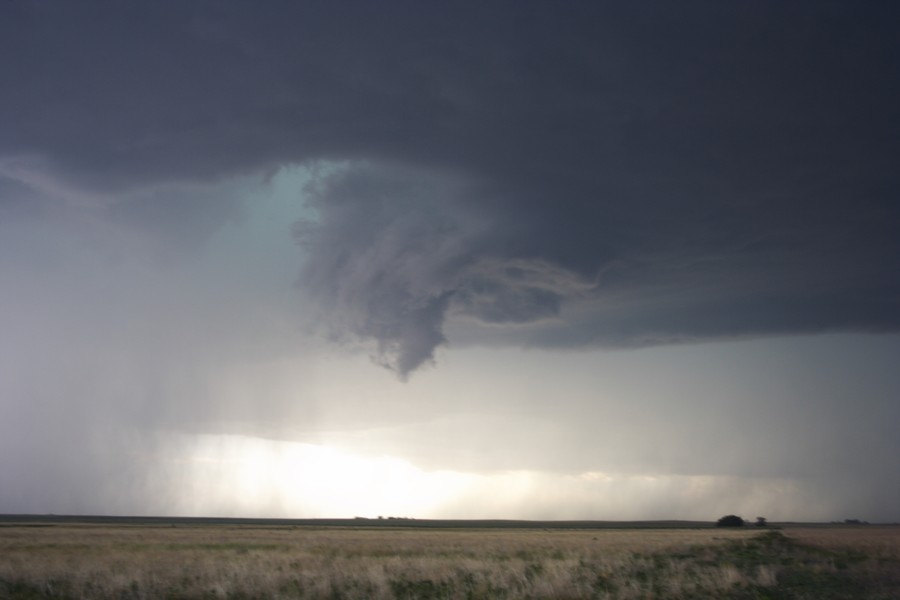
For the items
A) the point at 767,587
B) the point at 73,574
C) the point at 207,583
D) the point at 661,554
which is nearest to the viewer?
the point at 767,587

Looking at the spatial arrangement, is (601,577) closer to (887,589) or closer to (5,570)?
(887,589)

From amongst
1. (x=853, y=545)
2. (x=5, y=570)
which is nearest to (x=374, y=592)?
(x=5, y=570)

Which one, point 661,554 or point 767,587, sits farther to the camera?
point 661,554

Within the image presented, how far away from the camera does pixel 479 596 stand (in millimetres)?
22094

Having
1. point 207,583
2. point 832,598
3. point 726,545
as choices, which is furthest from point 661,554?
point 207,583

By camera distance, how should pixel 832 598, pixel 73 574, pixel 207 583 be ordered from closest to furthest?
pixel 832 598, pixel 207 583, pixel 73 574

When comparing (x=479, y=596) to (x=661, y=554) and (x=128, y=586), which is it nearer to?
(x=128, y=586)

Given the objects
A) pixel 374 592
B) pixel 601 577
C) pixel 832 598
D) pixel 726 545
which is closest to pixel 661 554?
pixel 726 545

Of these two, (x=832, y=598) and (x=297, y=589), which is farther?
(x=297, y=589)

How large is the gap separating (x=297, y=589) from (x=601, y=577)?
10053 millimetres

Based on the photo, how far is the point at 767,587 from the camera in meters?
22.7

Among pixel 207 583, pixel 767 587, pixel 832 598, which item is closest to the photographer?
pixel 832 598

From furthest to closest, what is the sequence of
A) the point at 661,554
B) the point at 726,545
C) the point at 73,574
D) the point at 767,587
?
1. the point at 726,545
2. the point at 661,554
3. the point at 73,574
4. the point at 767,587

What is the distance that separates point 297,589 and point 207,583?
3.57 m
